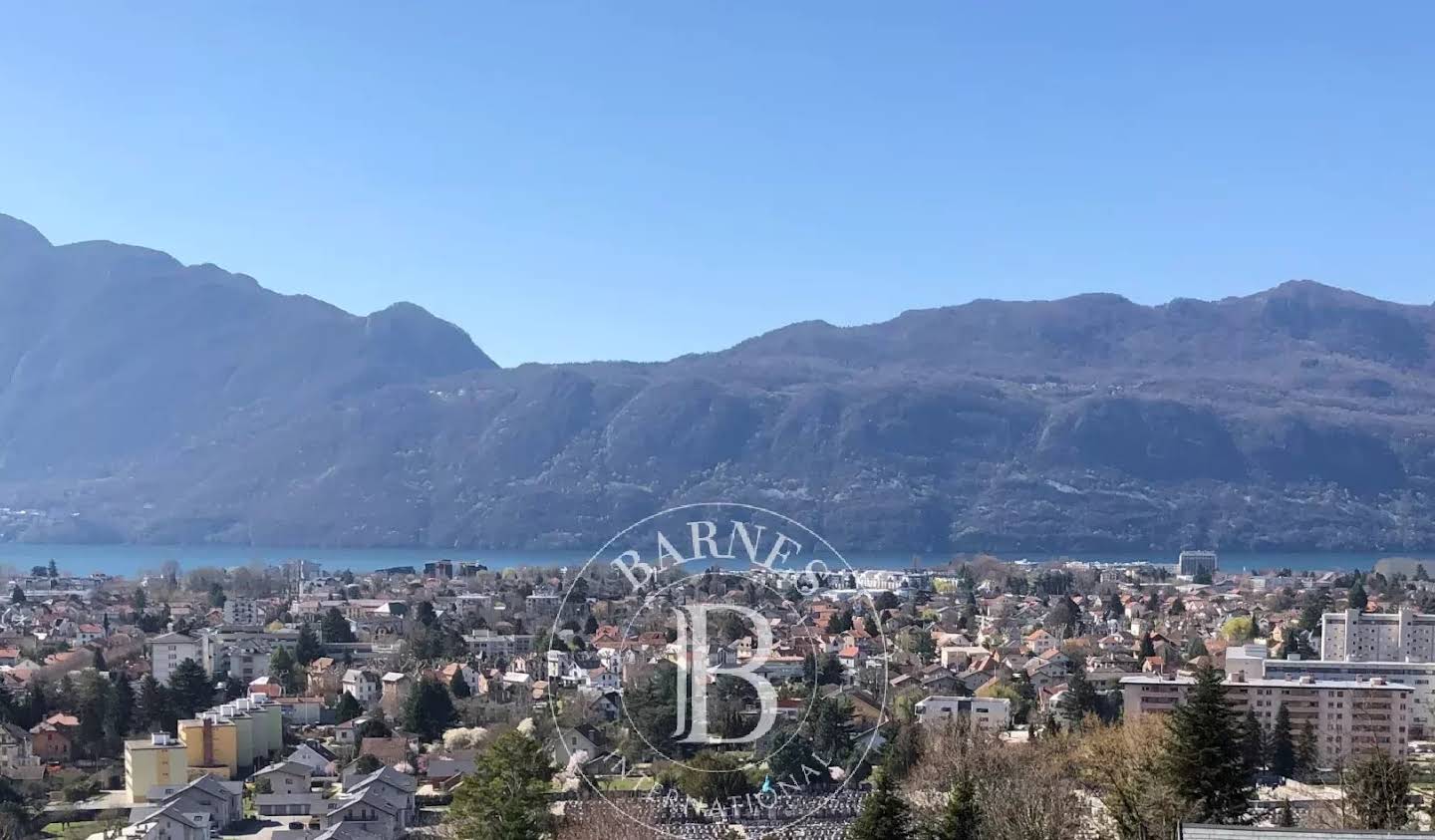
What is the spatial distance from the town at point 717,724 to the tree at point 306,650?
0.99 ft

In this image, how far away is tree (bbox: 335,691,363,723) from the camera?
1839 centimetres

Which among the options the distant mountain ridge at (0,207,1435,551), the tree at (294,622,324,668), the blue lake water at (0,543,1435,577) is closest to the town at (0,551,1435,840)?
the tree at (294,622,324,668)

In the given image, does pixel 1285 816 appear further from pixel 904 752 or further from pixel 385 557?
pixel 385 557

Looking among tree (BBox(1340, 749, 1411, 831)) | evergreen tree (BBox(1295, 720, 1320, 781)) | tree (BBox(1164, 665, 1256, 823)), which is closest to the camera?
tree (BBox(1340, 749, 1411, 831))

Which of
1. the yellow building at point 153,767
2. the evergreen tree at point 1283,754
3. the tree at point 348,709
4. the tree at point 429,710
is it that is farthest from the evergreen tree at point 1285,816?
the tree at point 348,709

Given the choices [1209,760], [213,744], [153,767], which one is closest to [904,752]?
[1209,760]

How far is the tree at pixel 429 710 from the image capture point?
17594 millimetres

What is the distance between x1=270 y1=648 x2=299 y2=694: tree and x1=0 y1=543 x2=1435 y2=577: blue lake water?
129 ft

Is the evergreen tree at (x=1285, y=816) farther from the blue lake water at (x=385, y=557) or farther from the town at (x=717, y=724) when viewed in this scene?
the blue lake water at (x=385, y=557)

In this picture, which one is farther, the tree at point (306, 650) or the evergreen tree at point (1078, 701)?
the tree at point (306, 650)

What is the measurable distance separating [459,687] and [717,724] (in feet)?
22.1

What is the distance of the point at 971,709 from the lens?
1706 centimetres

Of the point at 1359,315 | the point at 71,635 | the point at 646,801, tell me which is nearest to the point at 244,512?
the point at 71,635

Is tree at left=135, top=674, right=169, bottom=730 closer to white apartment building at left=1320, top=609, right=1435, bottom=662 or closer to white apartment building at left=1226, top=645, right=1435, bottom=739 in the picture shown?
white apartment building at left=1226, top=645, right=1435, bottom=739
